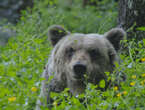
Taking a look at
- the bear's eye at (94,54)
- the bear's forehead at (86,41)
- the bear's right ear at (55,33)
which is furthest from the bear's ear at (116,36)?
the bear's right ear at (55,33)

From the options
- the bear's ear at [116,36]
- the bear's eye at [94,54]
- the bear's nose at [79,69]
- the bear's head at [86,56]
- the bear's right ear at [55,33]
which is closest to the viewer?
the bear's nose at [79,69]

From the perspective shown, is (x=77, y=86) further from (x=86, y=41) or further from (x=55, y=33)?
(x=55, y=33)

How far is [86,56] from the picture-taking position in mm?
4566

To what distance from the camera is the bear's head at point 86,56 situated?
4.54 metres

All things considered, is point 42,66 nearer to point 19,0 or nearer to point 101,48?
point 101,48

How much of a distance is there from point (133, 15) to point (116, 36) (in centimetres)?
111

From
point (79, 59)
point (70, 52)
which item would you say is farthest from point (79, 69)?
point (70, 52)

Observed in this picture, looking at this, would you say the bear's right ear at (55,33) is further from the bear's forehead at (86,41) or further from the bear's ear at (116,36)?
the bear's ear at (116,36)

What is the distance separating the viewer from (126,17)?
6102mm

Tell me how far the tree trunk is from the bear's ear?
788mm

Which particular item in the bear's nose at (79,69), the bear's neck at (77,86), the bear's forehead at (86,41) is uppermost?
the bear's forehead at (86,41)

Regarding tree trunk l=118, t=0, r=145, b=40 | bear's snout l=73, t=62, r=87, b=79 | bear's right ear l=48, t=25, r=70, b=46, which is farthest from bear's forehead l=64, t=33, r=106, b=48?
Answer: tree trunk l=118, t=0, r=145, b=40

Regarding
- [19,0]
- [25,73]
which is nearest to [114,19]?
[25,73]

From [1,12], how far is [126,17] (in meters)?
7.13
